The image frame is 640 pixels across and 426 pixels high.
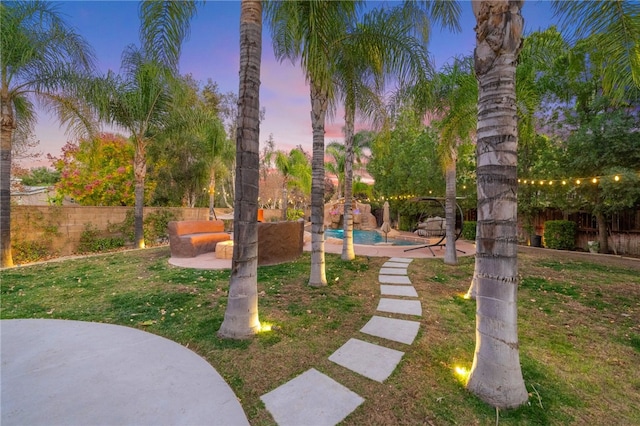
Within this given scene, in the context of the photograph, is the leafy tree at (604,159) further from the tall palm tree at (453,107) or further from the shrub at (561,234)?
the tall palm tree at (453,107)

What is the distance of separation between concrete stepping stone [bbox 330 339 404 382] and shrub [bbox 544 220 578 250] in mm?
12195

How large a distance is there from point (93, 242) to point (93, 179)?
4.32 m

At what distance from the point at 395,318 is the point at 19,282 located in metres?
7.06

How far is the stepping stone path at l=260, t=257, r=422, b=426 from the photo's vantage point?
6.27ft

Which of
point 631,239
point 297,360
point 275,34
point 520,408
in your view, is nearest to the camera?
point 520,408

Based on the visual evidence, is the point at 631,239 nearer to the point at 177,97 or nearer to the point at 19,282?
the point at 177,97

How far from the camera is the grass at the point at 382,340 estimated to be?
2.04 meters

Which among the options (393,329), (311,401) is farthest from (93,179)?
(311,401)

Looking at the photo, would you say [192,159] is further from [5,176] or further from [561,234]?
[561,234]

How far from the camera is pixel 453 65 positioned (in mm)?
6270

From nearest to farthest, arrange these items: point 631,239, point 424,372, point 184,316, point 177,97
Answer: point 424,372 < point 184,316 < point 177,97 < point 631,239

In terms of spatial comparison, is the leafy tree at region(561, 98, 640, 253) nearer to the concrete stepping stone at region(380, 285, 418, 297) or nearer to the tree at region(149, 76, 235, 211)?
the concrete stepping stone at region(380, 285, 418, 297)

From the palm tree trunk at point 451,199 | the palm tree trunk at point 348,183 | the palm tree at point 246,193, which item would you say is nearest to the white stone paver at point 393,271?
the palm tree trunk at point 348,183

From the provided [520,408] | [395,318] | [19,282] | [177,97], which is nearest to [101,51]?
[177,97]
